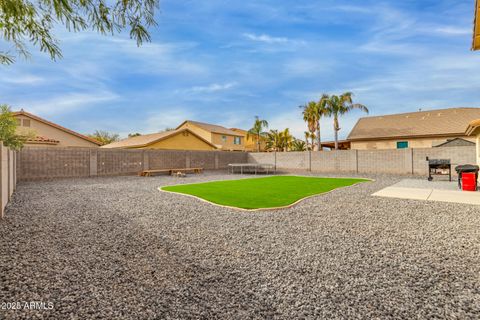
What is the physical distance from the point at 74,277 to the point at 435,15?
12.8 m

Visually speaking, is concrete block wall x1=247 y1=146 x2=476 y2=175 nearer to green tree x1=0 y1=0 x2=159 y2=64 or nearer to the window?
the window

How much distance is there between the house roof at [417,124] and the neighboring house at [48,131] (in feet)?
96.6

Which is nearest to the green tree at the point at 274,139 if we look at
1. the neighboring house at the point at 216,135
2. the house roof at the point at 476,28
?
the neighboring house at the point at 216,135

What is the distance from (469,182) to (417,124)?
19.1m

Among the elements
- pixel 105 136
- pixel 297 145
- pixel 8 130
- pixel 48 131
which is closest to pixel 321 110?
pixel 297 145

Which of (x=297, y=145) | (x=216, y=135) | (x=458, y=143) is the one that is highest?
(x=216, y=135)

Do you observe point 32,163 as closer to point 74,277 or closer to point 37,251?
point 37,251

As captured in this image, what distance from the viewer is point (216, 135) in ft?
116

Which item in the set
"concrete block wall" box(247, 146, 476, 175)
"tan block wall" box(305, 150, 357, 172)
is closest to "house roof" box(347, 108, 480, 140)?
"tan block wall" box(305, 150, 357, 172)

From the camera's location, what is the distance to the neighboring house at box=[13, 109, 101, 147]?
19.3m

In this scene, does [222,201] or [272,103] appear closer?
[222,201]

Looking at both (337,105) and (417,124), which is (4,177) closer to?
(337,105)

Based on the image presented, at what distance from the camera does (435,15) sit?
8.40 meters

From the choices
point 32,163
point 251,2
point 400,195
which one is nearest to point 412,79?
point 400,195
